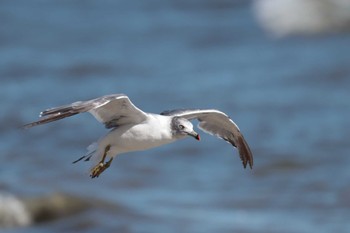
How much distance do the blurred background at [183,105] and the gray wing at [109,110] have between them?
2.35 feet

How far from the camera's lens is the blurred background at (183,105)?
1320 centimetres

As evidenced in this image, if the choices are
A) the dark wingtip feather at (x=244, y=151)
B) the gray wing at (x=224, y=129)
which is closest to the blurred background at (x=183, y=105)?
the gray wing at (x=224, y=129)

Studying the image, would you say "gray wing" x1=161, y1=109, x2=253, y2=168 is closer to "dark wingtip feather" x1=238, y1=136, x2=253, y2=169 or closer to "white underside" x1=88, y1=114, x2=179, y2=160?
"dark wingtip feather" x1=238, y1=136, x2=253, y2=169

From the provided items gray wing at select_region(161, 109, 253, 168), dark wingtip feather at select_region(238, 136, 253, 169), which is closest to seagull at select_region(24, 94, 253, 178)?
gray wing at select_region(161, 109, 253, 168)

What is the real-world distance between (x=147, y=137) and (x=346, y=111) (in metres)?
9.35

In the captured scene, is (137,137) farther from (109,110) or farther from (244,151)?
(244,151)

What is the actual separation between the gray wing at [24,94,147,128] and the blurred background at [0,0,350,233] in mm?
716

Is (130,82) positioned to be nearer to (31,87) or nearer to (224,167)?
(31,87)

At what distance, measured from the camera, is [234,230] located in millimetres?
12500

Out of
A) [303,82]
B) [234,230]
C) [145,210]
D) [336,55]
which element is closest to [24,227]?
[145,210]

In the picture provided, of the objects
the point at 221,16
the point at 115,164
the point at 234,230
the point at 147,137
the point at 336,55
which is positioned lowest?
the point at 147,137

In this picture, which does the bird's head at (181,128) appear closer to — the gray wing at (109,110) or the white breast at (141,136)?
the white breast at (141,136)

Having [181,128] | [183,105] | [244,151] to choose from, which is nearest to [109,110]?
[181,128]

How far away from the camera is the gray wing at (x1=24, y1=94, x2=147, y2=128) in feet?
25.3
